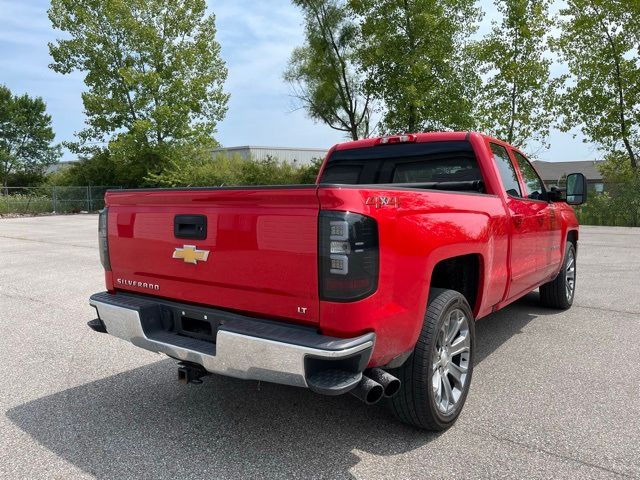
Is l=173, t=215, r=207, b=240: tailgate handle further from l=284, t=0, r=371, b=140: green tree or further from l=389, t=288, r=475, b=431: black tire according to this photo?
l=284, t=0, r=371, b=140: green tree

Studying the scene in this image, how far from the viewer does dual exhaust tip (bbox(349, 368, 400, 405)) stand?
101 inches

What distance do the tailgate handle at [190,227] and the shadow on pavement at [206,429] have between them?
0.97m

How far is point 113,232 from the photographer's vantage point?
140 inches

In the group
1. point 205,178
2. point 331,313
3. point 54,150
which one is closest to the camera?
point 331,313

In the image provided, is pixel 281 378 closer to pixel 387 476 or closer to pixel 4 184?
pixel 387 476

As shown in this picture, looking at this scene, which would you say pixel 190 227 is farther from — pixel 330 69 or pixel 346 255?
pixel 330 69

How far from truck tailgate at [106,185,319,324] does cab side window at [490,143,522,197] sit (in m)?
2.50

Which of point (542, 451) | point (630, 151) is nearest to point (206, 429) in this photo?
point (542, 451)

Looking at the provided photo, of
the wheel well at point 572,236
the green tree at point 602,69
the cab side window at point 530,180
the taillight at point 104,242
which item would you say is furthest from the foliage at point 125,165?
the taillight at point 104,242

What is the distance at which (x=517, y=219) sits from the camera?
4.24m

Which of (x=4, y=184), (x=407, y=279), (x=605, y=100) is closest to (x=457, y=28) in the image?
(x=605, y=100)

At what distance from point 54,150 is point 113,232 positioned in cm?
5800

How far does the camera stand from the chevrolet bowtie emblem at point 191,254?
2971 millimetres

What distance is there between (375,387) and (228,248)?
108cm
